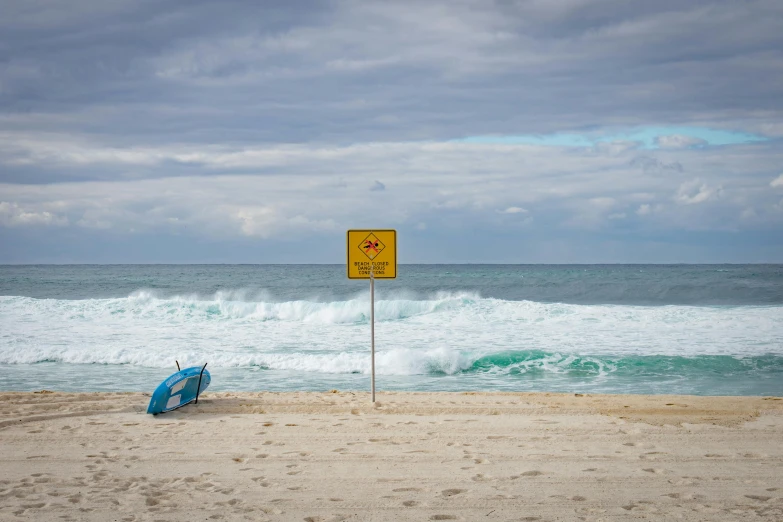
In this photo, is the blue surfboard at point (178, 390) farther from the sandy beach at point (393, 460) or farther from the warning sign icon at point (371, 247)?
the warning sign icon at point (371, 247)

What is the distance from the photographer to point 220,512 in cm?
527

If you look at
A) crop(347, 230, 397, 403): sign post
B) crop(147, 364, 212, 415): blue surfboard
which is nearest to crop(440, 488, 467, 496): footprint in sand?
crop(347, 230, 397, 403): sign post

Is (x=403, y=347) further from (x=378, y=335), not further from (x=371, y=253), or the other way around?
(x=371, y=253)

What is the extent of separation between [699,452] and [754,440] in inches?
40.6

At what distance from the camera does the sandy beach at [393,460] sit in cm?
536

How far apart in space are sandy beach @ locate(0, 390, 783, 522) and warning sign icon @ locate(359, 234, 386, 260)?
2323 mm

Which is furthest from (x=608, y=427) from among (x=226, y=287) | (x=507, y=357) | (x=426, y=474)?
(x=226, y=287)

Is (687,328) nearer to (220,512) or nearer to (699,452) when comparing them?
(699,452)

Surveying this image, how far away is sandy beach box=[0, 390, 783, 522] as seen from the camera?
5.36 metres

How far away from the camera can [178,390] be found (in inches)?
361

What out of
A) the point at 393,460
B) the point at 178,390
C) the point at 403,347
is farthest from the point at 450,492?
the point at 403,347

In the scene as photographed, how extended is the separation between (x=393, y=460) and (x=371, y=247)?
3.85 metres

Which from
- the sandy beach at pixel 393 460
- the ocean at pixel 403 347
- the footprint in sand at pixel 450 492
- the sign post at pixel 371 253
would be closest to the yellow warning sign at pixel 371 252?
the sign post at pixel 371 253

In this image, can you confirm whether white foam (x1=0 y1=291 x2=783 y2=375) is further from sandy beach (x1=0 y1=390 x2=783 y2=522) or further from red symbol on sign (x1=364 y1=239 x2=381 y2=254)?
red symbol on sign (x1=364 y1=239 x2=381 y2=254)
